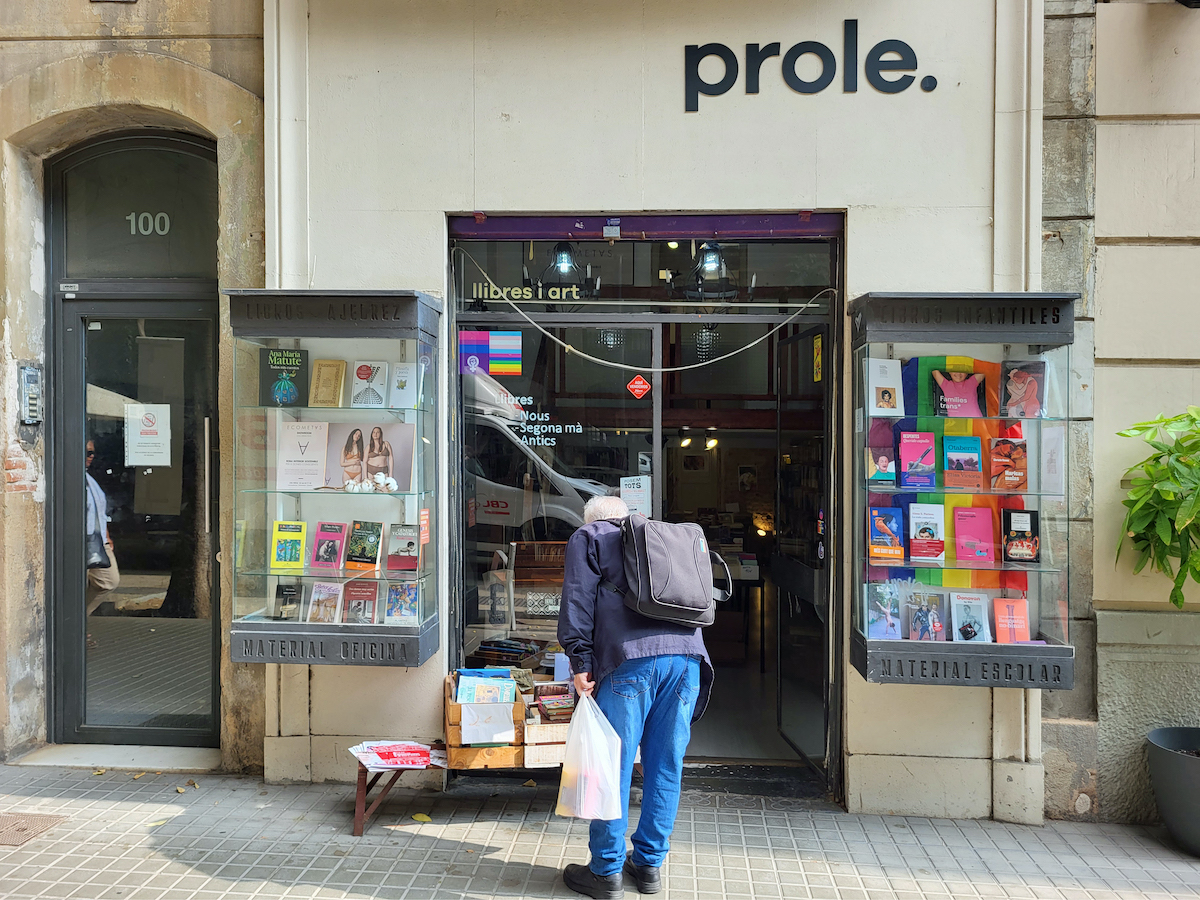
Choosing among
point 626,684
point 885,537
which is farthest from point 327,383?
point 885,537

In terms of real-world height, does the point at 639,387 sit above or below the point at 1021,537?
above

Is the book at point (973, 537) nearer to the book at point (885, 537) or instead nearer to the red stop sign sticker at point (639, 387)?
the book at point (885, 537)

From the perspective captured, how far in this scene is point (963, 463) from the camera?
14.7 feet

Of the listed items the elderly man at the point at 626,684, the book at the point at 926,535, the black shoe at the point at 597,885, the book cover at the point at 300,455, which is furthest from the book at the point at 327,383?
the book at the point at 926,535

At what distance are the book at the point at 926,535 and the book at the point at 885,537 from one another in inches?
2.3

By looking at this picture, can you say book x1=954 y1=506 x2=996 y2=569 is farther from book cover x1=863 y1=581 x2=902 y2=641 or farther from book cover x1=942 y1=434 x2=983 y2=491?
book cover x1=863 y1=581 x2=902 y2=641

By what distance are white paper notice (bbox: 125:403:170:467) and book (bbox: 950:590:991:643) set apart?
503cm

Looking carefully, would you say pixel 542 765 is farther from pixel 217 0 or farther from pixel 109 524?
pixel 217 0

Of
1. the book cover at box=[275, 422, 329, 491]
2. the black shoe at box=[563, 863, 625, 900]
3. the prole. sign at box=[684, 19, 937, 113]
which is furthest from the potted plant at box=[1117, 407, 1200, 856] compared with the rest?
the book cover at box=[275, 422, 329, 491]

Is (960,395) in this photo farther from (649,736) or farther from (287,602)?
(287,602)

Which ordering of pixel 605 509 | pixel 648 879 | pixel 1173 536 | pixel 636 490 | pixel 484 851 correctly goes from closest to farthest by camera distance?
pixel 648 879
pixel 605 509
pixel 484 851
pixel 1173 536
pixel 636 490

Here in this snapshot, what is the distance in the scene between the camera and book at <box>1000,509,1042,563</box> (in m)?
4.41

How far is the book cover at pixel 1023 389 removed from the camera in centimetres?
444

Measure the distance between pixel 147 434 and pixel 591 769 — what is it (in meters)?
3.88
